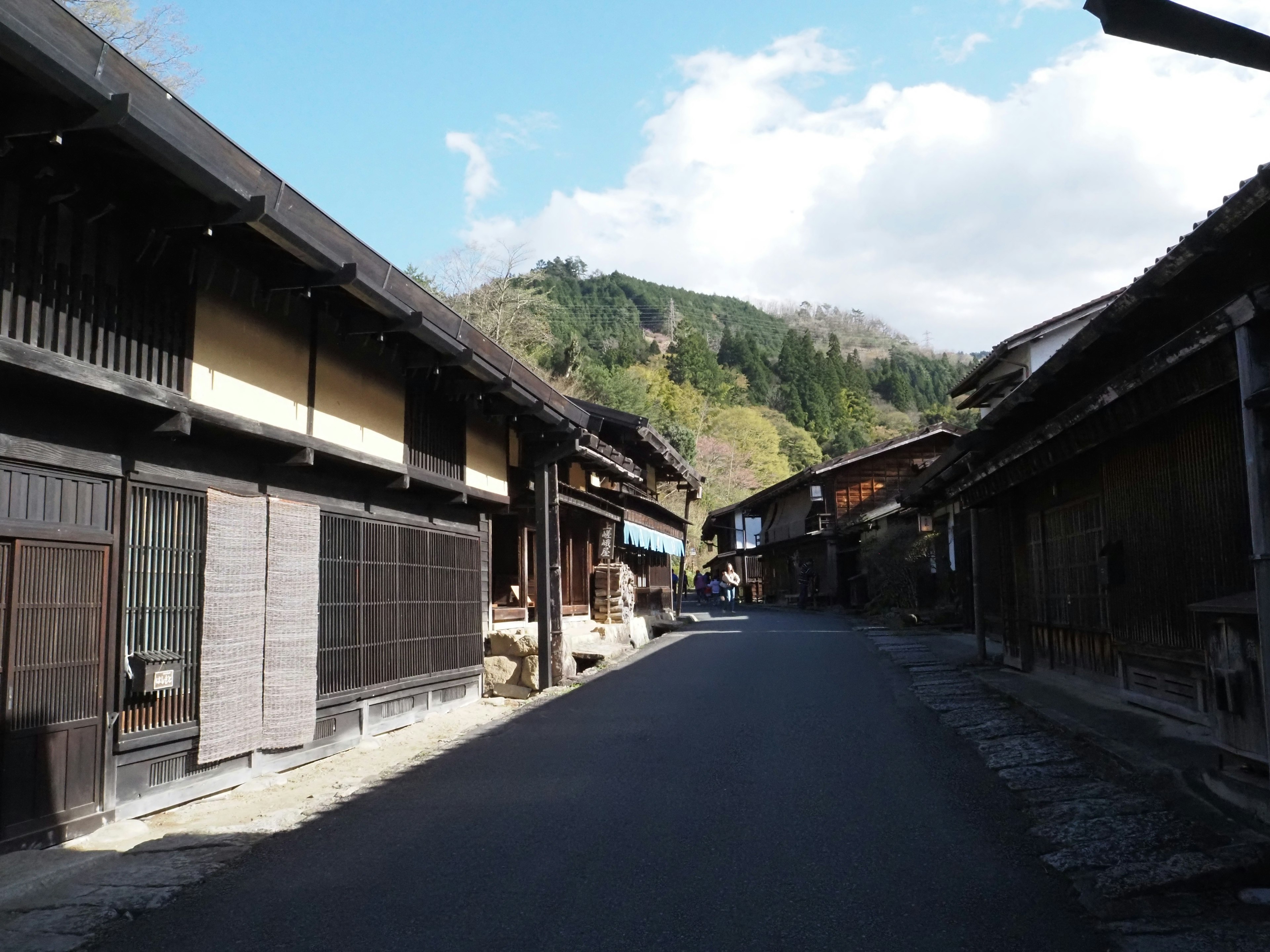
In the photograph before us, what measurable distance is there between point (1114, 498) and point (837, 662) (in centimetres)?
816

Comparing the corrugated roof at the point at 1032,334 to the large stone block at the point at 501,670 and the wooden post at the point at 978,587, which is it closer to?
the wooden post at the point at 978,587

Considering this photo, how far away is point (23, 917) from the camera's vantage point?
520 centimetres

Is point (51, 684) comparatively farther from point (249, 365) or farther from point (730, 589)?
point (730, 589)

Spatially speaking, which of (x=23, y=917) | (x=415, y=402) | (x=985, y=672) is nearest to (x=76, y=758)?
(x=23, y=917)

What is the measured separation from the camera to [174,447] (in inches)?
308

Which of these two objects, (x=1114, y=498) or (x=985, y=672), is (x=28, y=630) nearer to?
(x=1114, y=498)

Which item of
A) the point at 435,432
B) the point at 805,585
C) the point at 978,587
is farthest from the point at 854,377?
the point at 435,432

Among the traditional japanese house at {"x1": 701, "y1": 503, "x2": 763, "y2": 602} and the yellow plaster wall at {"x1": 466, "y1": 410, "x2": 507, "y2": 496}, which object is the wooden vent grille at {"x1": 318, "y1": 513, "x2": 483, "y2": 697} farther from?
the traditional japanese house at {"x1": 701, "y1": 503, "x2": 763, "y2": 602}

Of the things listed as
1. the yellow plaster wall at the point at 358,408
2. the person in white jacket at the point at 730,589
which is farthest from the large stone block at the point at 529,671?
the person in white jacket at the point at 730,589

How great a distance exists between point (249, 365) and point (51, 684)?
10.2 ft

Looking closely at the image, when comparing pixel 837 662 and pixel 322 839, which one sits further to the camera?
pixel 837 662

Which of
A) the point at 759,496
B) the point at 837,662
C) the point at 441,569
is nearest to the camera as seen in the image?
the point at 441,569

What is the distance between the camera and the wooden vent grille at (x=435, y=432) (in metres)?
11.9

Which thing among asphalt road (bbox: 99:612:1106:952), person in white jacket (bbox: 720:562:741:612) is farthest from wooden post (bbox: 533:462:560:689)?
person in white jacket (bbox: 720:562:741:612)
